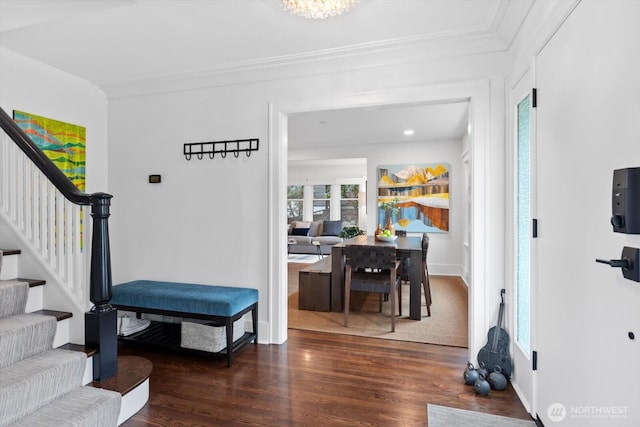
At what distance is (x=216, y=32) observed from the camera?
2.45 meters

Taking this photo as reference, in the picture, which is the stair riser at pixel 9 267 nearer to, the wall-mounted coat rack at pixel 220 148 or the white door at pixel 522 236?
the wall-mounted coat rack at pixel 220 148

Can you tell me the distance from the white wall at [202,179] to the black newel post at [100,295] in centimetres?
121

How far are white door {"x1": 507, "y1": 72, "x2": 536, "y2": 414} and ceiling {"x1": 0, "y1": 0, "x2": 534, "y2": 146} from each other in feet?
A: 1.75

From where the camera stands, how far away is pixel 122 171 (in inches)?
137

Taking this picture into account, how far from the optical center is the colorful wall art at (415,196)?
6.23m

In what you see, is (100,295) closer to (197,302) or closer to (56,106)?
(197,302)

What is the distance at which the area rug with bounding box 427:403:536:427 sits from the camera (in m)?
1.87

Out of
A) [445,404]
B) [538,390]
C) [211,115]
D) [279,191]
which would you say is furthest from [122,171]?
[538,390]

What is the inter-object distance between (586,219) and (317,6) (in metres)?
1.66

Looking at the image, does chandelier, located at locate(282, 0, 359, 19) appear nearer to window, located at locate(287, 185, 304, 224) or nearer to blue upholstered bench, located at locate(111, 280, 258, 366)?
blue upholstered bench, located at locate(111, 280, 258, 366)

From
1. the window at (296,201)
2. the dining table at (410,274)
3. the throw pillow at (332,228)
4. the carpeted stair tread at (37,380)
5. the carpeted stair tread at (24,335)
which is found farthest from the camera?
the window at (296,201)

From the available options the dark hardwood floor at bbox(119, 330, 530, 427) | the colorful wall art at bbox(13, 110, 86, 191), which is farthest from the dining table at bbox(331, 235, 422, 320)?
the colorful wall art at bbox(13, 110, 86, 191)

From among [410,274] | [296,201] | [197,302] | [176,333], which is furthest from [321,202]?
[197,302]

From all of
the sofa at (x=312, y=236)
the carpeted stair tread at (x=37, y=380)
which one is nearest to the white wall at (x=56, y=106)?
the carpeted stair tread at (x=37, y=380)
